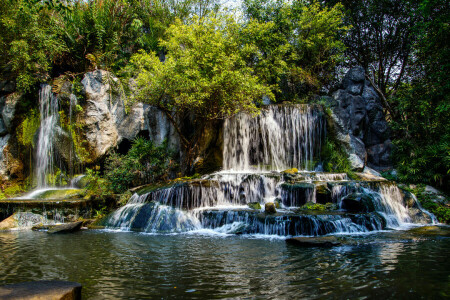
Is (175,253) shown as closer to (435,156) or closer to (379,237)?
(379,237)

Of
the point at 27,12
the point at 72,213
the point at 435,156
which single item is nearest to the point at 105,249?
the point at 72,213

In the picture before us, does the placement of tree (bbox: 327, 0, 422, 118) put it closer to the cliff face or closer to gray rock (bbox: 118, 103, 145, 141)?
the cliff face

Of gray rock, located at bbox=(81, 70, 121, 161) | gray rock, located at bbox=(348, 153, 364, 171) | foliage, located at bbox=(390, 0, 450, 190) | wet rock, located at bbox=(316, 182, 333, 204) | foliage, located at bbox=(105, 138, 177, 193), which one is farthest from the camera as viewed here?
gray rock, located at bbox=(81, 70, 121, 161)

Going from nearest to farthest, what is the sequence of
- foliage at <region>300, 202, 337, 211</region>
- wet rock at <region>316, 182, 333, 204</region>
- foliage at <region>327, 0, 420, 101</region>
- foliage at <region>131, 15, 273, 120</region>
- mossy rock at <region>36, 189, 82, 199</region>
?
foliage at <region>300, 202, 337, 211</region> < wet rock at <region>316, 182, 333, 204</region> < mossy rock at <region>36, 189, 82, 199</region> < foliage at <region>131, 15, 273, 120</region> < foliage at <region>327, 0, 420, 101</region>

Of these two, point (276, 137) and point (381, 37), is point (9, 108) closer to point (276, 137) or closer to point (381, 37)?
point (276, 137)

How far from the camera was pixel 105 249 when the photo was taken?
608 centimetres

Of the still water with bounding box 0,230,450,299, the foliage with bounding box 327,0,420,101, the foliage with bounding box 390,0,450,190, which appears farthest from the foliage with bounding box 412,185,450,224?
the foliage with bounding box 327,0,420,101

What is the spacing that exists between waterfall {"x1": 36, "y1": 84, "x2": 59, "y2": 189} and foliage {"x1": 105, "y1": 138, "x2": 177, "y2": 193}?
2847mm

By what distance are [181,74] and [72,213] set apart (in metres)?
7.09

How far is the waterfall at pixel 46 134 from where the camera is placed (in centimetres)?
1391

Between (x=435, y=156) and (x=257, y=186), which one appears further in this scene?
(x=435, y=156)

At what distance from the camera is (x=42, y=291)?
2.87 metres

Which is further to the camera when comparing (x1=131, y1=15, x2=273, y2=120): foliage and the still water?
(x1=131, y1=15, x2=273, y2=120): foliage

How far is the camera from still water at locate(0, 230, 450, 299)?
3.52m
